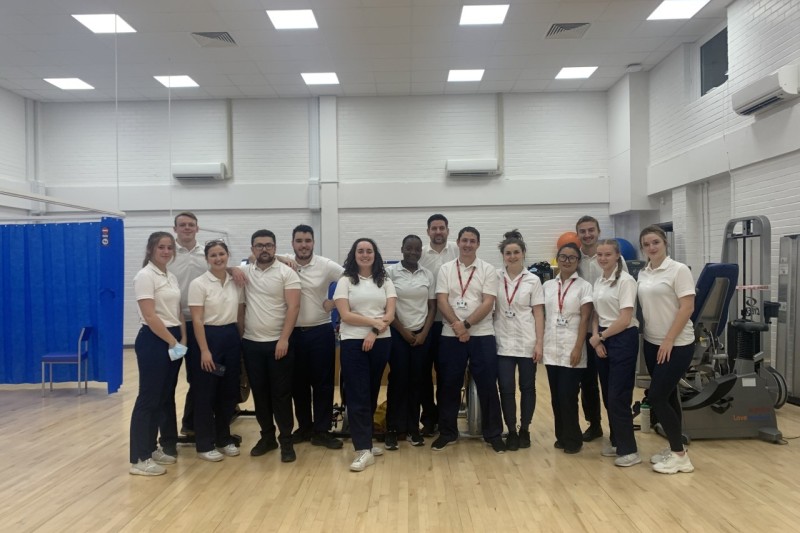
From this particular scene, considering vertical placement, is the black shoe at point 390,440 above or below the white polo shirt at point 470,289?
below

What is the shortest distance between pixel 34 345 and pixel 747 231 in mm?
8043

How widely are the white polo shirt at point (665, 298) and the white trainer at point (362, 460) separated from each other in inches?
80.2

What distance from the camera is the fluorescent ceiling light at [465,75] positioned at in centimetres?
898

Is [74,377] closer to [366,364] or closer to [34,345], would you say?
[34,345]

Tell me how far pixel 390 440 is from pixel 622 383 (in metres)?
1.70

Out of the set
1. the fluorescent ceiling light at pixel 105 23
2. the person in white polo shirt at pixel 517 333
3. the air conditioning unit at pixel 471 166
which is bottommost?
the person in white polo shirt at pixel 517 333

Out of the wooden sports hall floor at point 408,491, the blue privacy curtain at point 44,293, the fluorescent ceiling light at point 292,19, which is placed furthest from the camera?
the fluorescent ceiling light at point 292,19

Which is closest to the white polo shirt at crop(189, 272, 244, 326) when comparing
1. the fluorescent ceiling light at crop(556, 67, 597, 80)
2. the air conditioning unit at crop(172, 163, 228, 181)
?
the air conditioning unit at crop(172, 163, 228, 181)

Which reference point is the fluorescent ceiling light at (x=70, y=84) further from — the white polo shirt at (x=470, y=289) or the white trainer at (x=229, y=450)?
the white polo shirt at (x=470, y=289)

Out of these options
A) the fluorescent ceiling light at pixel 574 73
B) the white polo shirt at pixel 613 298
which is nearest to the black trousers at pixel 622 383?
the white polo shirt at pixel 613 298

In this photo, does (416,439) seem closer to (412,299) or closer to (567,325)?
(412,299)

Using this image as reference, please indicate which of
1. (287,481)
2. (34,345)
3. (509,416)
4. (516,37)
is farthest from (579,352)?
(34,345)

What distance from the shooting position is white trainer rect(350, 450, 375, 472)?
12.5 ft

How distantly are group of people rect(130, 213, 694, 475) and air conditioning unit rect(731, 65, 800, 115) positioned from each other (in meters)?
3.04
